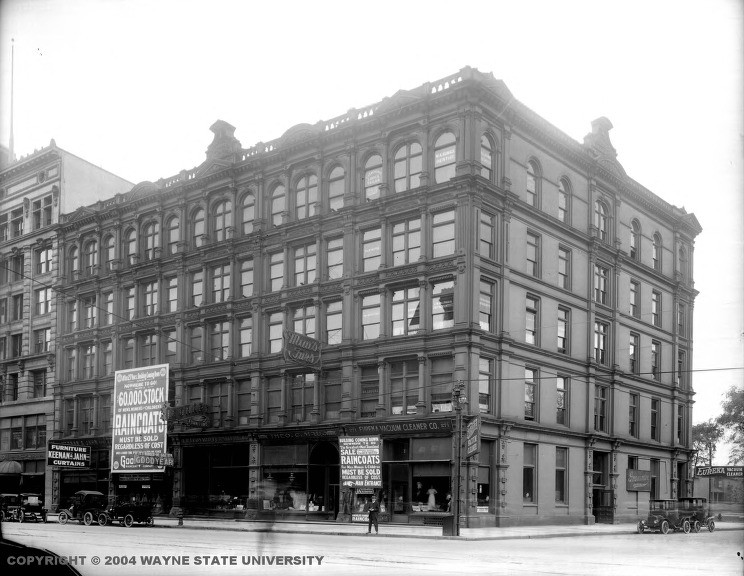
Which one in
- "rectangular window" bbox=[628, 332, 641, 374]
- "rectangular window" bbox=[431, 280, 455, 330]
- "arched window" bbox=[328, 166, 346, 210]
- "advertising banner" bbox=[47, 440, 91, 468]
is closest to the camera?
"rectangular window" bbox=[431, 280, 455, 330]

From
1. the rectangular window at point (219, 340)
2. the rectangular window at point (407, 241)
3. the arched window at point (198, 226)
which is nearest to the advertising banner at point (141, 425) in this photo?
the rectangular window at point (219, 340)

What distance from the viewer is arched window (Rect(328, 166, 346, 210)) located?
42906 mm

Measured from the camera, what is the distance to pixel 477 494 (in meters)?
37.5

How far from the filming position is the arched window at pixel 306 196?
4394cm

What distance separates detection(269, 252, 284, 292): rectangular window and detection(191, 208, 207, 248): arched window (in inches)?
215

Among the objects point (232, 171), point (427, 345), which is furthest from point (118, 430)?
point (427, 345)

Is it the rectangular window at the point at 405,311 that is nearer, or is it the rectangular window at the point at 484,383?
the rectangular window at the point at 484,383

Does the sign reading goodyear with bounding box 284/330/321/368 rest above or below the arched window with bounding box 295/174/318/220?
below

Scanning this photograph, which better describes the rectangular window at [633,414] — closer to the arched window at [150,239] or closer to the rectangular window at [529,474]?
the rectangular window at [529,474]

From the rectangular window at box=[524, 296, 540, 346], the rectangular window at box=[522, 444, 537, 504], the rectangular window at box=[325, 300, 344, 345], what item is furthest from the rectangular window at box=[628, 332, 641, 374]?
the rectangular window at box=[325, 300, 344, 345]

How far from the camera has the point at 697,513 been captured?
38.9 meters

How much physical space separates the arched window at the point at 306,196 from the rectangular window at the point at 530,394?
525 inches

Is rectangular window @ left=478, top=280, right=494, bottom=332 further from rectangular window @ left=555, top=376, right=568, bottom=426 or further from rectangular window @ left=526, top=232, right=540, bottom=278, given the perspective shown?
rectangular window @ left=555, top=376, right=568, bottom=426

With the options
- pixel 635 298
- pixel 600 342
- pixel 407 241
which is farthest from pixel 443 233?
pixel 635 298
